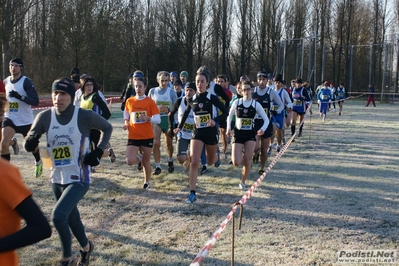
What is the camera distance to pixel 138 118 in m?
7.11

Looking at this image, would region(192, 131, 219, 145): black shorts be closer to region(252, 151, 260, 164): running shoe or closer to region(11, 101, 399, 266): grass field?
region(11, 101, 399, 266): grass field

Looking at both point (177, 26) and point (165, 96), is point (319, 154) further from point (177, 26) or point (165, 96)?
point (177, 26)

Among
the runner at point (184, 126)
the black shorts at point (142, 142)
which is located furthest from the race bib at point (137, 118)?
the runner at point (184, 126)

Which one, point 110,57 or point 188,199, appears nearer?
point 188,199

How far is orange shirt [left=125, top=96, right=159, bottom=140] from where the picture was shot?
711cm

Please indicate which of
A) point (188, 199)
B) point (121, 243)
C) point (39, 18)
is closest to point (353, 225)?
point (188, 199)

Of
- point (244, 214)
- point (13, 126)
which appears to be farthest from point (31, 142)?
point (13, 126)

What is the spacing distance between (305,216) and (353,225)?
0.67 m

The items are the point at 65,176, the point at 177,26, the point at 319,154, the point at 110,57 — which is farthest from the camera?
the point at 177,26

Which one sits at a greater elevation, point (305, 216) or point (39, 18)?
point (39, 18)

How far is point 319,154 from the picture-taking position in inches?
445

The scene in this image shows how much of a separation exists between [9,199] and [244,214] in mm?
4522

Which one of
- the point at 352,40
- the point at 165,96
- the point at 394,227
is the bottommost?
the point at 394,227

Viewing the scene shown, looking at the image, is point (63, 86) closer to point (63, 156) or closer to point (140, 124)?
point (63, 156)
